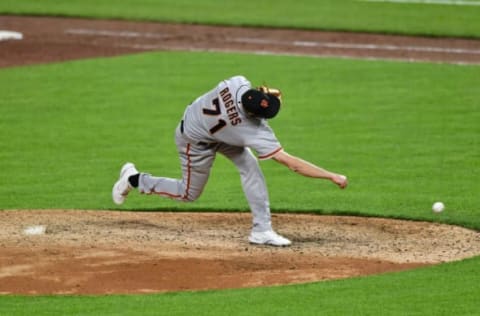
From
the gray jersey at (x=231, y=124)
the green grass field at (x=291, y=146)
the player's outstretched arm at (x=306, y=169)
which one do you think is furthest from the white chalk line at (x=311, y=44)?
the player's outstretched arm at (x=306, y=169)

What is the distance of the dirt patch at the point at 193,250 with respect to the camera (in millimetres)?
11011

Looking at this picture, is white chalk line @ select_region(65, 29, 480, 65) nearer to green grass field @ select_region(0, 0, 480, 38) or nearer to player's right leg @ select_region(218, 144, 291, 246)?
green grass field @ select_region(0, 0, 480, 38)

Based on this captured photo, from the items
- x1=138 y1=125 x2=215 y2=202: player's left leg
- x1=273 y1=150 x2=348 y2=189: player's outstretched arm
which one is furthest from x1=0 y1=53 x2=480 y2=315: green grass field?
x1=138 y1=125 x2=215 y2=202: player's left leg

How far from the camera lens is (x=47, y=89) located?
812 inches

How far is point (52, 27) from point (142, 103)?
7.17 m

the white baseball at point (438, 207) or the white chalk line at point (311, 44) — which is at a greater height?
the white chalk line at point (311, 44)

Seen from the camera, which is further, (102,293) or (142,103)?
(142,103)

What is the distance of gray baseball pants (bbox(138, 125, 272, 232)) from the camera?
12.3 meters

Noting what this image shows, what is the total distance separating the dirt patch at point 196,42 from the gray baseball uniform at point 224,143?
10.7 metres

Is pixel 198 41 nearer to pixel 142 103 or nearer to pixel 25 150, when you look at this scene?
pixel 142 103

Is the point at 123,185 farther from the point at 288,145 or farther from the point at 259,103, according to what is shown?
the point at 288,145

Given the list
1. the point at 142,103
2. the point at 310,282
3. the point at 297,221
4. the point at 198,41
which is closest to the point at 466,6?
the point at 198,41

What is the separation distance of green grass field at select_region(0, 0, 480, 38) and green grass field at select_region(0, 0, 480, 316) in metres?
0.18

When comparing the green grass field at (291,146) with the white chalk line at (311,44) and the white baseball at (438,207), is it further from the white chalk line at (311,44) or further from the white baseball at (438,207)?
the white chalk line at (311,44)
